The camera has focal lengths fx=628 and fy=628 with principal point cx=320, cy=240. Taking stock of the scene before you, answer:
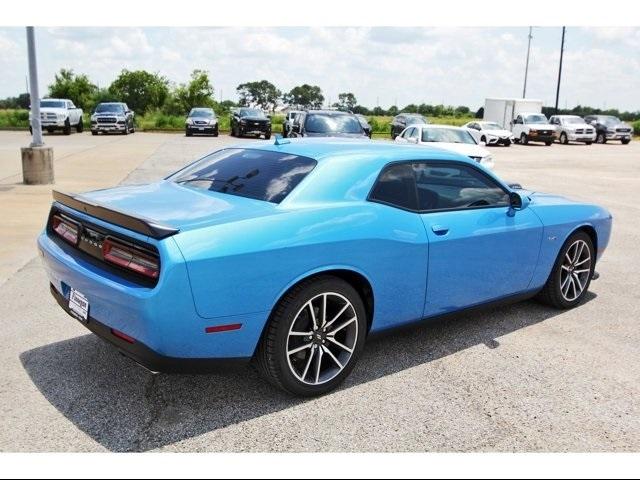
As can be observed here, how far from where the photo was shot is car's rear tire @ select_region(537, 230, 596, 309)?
5363mm

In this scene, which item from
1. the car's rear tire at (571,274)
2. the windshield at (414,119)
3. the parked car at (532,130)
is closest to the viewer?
the car's rear tire at (571,274)

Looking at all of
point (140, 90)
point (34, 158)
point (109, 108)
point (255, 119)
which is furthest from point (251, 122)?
point (140, 90)

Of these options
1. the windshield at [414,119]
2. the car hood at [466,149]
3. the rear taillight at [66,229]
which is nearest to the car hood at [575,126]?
the windshield at [414,119]

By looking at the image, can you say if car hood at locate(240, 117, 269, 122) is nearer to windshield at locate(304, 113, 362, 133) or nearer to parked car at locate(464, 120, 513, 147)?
parked car at locate(464, 120, 513, 147)

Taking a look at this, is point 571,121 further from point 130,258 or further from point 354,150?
point 130,258

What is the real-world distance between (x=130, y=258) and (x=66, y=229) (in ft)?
3.02

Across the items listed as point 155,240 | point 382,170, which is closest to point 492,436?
point 382,170

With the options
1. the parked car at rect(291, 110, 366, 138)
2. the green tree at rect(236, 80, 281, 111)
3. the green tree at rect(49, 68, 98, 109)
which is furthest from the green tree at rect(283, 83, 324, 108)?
the parked car at rect(291, 110, 366, 138)

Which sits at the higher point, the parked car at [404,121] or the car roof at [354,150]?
the car roof at [354,150]

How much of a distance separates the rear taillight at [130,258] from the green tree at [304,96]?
80209 millimetres

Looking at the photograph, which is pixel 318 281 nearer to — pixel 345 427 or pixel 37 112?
pixel 345 427

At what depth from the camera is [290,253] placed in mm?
A: 3422

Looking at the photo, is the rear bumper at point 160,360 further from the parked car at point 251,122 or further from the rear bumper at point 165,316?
the parked car at point 251,122

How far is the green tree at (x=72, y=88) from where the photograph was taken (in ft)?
175
